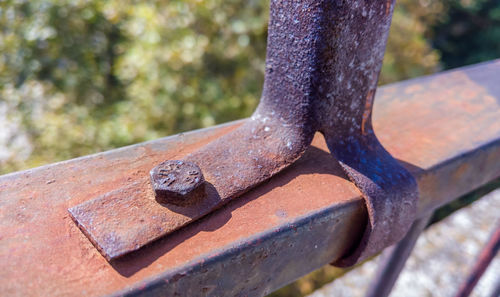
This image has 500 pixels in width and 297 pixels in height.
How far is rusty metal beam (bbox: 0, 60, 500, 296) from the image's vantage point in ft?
1.75

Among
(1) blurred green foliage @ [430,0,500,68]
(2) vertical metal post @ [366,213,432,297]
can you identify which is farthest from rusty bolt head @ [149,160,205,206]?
(1) blurred green foliage @ [430,0,500,68]

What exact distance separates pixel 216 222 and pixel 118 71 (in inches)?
118

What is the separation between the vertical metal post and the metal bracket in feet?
1.09

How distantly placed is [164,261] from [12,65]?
4.10 metres

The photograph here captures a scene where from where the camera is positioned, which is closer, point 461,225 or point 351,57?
point 351,57

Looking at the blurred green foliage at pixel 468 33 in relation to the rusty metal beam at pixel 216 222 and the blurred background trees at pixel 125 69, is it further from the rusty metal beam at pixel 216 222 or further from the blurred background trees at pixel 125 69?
the rusty metal beam at pixel 216 222

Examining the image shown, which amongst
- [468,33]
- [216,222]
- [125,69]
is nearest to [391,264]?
[216,222]

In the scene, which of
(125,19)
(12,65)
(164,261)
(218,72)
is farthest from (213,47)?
(164,261)

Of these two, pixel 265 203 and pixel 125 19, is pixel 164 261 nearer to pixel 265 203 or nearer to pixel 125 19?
pixel 265 203

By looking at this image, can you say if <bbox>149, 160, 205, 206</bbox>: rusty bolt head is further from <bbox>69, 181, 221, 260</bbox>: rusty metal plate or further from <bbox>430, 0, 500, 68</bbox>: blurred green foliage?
<bbox>430, 0, 500, 68</bbox>: blurred green foliage

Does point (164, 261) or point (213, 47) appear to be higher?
point (164, 261)

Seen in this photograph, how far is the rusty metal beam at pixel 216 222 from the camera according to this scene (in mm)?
535

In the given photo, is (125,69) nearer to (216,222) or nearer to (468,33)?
(216,222)

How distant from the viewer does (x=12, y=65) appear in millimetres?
3826
